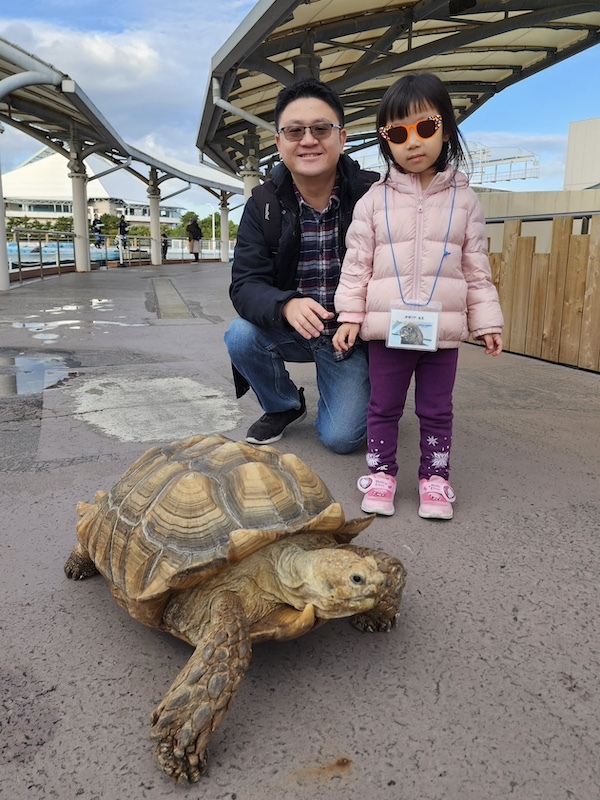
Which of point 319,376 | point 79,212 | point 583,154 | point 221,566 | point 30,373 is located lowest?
point 30,373

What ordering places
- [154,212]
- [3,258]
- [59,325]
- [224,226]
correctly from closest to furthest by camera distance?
[59,325] < [3,258] < [154,212] < [224,226]

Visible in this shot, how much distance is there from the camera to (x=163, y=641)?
193cm

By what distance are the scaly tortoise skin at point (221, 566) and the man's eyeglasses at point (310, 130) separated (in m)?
1.77

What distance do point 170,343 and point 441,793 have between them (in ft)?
20.0

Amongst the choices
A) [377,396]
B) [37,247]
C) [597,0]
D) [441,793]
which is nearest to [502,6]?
[597,0]

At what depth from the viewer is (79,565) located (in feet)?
7.37

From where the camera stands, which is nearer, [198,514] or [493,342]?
[198,514]

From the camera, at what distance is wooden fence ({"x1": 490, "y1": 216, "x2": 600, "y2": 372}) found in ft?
19.0

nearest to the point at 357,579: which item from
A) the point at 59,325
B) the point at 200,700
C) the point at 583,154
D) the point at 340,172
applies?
the point at 200,700

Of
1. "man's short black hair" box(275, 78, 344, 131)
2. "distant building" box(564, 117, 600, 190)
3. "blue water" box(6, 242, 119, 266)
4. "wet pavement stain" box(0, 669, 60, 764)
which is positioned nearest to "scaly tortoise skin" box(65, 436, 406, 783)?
"wet pavement stain" box(0, 669, 60, 764)

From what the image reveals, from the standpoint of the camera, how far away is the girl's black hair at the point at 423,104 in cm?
266

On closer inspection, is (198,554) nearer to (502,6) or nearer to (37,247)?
(502,6)

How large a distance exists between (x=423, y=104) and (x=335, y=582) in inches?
79.4

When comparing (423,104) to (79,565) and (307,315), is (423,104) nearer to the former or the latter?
(307,315)
